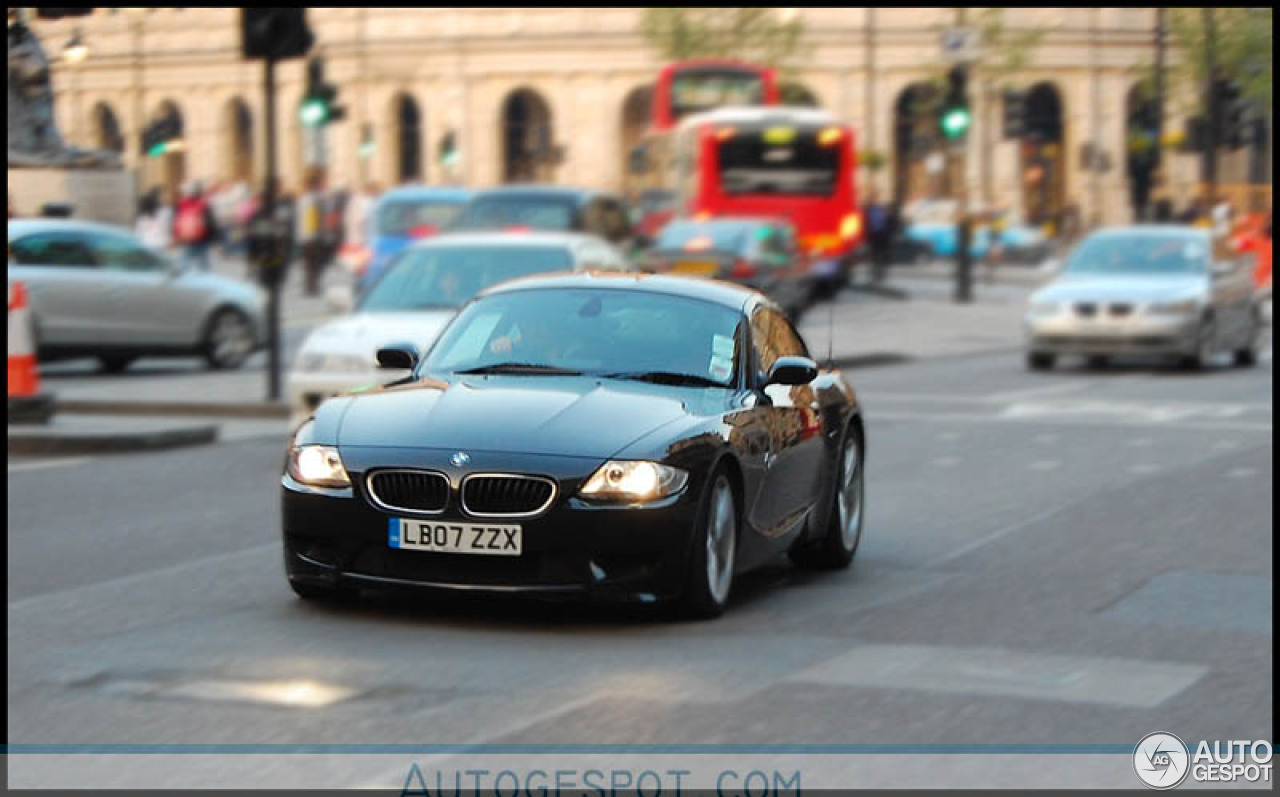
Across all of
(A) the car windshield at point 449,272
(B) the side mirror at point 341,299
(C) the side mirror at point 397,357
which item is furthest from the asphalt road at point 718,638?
(B) the side mirror at point 341,299

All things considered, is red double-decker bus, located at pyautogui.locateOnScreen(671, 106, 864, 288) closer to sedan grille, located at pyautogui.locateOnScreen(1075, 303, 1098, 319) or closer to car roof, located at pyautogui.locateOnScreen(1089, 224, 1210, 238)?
car roof, located at pyautogui.locateOnScreen(1089, 224, 1210, 238)

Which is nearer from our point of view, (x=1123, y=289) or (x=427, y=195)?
(x=1123, y=289)

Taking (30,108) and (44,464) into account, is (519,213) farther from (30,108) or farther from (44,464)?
(44,464)

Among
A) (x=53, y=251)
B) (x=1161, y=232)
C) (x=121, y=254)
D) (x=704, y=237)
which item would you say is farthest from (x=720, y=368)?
(x=704, y=237)

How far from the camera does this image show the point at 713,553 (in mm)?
9406

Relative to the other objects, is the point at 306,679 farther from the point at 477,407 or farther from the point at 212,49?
the point at 212,49

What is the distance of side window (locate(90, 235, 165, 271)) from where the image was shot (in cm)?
2573

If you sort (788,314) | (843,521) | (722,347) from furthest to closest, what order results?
(788,314), (843,521), (722,347)

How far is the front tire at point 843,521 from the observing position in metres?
11.1

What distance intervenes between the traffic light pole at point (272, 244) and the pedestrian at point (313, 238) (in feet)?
75.3

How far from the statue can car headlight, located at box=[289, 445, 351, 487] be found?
9.78 meters

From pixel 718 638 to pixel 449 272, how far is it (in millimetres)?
9309

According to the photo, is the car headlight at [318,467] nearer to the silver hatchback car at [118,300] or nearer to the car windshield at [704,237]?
Result: the silver hatchback car at [118,300]

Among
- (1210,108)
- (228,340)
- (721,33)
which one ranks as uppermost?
(721,33)
